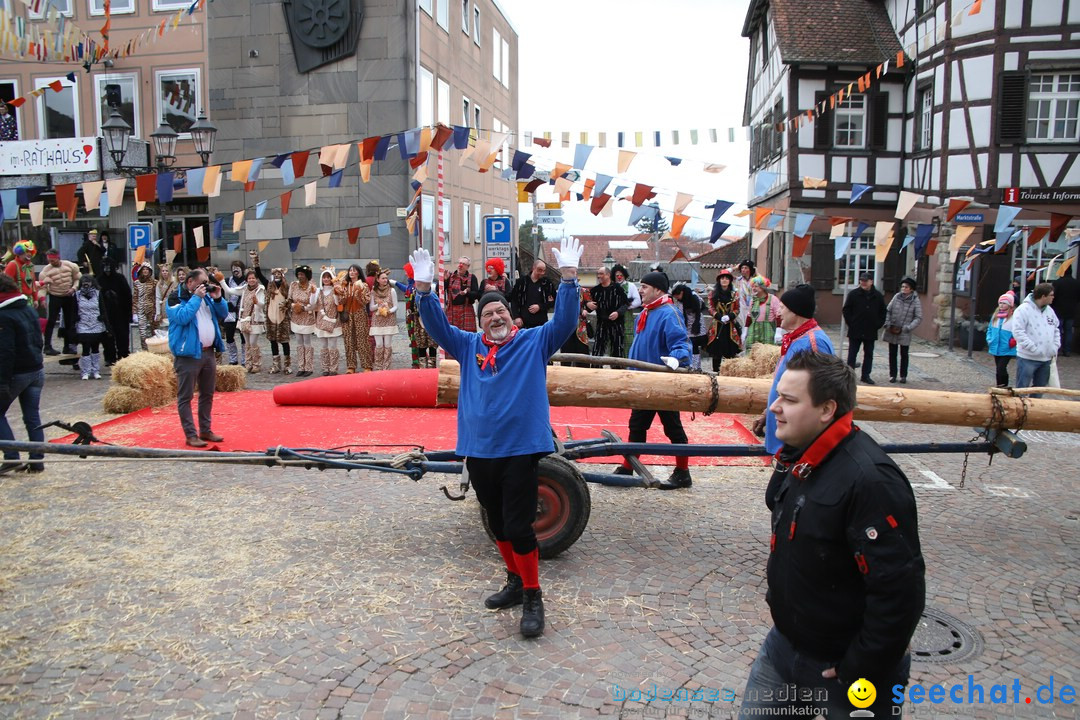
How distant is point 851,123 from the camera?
21875mm

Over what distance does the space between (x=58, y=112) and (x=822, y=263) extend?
21.8 m

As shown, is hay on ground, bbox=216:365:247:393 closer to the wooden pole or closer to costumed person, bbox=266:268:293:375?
costumed person, bbox=266:268:293:375

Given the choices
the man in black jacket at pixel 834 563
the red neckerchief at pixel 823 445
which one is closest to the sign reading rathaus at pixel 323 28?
the man in black jacket at pixel 834 563

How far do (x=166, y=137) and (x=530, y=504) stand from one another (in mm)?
10595

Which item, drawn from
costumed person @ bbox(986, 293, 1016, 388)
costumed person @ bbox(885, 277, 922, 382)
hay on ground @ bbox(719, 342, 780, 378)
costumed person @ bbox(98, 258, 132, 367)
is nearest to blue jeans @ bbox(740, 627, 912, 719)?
hay on ground @ bbox(719, 342, 780, 378)

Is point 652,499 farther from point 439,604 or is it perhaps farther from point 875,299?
point 875,299

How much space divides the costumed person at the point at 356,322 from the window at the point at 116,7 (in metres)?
13.4

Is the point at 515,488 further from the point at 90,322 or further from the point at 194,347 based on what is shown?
the point at 90,322

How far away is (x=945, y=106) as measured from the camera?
18.5m

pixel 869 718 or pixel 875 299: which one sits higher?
pixel 875 299

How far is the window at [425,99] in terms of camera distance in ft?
68.5

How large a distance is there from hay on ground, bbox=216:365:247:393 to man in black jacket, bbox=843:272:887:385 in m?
9.47

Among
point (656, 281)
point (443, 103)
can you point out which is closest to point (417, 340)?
point (656, 281)

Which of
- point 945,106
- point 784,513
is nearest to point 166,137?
point 784,513
